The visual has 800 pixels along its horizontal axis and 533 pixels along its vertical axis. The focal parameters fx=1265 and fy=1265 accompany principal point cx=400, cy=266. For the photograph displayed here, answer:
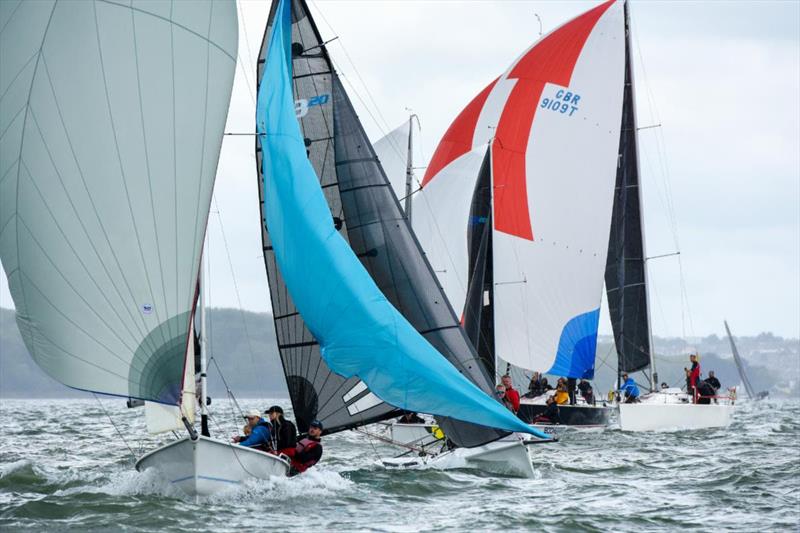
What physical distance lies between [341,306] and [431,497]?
210 centimetres

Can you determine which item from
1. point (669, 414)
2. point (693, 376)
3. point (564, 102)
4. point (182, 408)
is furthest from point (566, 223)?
point (182, 408)

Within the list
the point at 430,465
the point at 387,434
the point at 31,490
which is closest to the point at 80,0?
the point at 31,490

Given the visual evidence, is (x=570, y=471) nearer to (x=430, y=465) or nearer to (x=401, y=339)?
(x=430, y=465)

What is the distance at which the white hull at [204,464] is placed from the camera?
1065cm

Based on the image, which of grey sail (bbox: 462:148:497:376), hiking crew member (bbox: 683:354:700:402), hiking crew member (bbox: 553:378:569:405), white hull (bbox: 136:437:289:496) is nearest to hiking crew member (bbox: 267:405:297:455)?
white hull (bbox: 136:437:289:496)

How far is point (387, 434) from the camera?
849 inches

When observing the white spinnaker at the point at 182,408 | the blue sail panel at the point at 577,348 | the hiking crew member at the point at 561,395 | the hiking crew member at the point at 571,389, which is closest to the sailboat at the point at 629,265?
the hiking crew member at the point at 571,389

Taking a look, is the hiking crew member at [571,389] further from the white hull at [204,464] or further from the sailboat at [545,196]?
the white hull at [204,464]

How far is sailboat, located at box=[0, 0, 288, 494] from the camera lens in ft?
32.4

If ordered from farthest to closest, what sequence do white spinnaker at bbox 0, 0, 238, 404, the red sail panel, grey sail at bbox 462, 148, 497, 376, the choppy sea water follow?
the red sail panel → grey sail at bbox 462, 148, 497, 376 → the choppy sea water → white spinnaker at bbox 0, 0, 238, 404

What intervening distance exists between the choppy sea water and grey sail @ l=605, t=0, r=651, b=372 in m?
8.75

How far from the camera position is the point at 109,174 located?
32.6ft

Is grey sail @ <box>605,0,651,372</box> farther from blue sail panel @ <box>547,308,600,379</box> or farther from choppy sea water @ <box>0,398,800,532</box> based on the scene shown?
choppy sea water @ <box>0,398,800,532</box>

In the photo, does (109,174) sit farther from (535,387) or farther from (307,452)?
(535,387)
